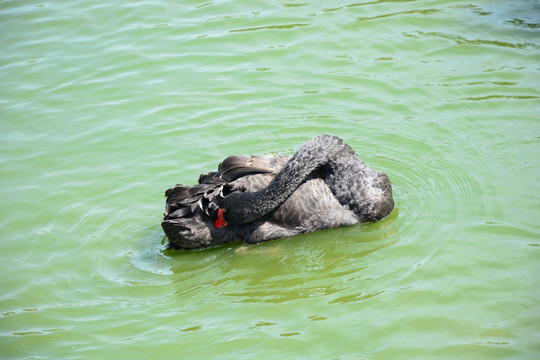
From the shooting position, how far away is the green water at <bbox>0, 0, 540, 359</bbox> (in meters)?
5.43

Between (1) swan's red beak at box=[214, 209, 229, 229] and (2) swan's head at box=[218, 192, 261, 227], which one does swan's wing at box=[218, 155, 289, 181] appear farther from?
(1) swan's red beak at box=[214, 209, 229, 229]

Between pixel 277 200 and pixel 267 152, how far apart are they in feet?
5.02

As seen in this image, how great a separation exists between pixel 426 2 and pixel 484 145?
4.21m

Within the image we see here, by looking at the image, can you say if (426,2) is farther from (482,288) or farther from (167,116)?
(482,288)

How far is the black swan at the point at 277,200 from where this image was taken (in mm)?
6527

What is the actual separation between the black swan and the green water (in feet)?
0.59

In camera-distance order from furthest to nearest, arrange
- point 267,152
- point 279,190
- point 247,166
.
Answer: point 267,152, point 247,166, point 279,190

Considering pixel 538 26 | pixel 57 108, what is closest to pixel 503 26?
pixel 538 26

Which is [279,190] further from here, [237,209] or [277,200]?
[237,209]

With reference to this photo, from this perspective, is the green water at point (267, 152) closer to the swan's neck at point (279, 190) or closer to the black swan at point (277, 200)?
the black swan at point (277, 200)

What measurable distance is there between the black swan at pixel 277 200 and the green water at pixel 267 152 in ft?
0.59

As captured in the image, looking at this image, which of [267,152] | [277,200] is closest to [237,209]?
[277,200]

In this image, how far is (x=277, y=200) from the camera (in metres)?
6.53

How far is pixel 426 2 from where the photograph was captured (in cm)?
1113
